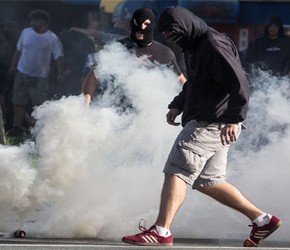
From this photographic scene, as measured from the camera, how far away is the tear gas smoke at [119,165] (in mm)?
7348

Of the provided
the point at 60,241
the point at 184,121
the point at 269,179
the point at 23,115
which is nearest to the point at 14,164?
the point at 60,241

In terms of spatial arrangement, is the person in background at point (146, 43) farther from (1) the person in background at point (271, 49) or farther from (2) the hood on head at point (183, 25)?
(1) the person in background at point (271, 49)

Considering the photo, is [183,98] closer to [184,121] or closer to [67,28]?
[184,121]

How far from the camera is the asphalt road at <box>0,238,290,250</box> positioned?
21.7 feet

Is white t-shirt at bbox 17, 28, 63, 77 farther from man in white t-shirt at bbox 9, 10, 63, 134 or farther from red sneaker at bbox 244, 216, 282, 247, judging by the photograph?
red sneaker at bbox 244, 216, 282, 247

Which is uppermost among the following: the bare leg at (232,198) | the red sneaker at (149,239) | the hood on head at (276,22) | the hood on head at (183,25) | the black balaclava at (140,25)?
the hood on head at (183,25)

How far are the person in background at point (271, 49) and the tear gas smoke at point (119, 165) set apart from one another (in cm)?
365

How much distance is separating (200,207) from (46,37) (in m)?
6.41

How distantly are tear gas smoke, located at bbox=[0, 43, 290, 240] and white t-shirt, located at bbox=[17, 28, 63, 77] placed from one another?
18.1 feet

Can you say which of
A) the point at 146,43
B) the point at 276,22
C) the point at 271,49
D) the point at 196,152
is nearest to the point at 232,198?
the point at 196,152

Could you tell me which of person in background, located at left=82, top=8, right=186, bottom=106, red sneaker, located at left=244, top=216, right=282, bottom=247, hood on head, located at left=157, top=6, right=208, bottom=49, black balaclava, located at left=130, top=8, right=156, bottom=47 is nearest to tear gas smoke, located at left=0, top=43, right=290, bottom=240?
person in background, located at left=82, top=8, right=186, bottom=106

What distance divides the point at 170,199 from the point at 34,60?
24.5ft

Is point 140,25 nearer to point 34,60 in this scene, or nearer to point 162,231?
point 162,231

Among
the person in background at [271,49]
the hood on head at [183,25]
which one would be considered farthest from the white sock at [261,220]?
the person in background at [271,49]
